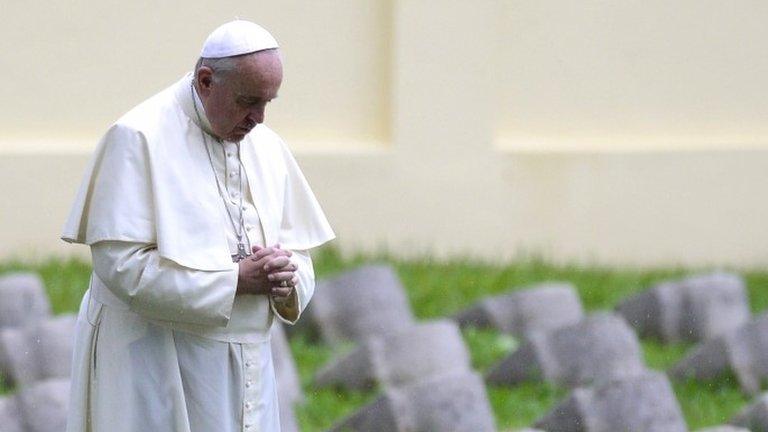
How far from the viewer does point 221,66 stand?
188 inches

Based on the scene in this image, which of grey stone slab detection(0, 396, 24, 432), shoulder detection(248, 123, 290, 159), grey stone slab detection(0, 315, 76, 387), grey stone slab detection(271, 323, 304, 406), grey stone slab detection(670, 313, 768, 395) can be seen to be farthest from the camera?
grey stone slab detection(670, 313, 768, 395)

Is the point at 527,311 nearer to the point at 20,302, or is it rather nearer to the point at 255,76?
the point at 20,302

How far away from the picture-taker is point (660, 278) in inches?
464

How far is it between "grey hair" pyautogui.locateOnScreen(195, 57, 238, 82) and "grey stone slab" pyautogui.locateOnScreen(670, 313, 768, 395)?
5372mm

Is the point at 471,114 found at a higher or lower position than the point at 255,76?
lower

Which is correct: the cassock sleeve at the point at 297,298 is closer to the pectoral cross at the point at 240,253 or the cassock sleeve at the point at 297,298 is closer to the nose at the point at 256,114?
the pectoral cross at the point at 240,253

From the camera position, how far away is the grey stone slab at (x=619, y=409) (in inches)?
314

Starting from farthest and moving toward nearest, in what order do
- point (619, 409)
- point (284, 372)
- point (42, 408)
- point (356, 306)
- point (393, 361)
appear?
point (356, 306), point (393, 361), point (284, 372), point (619, 409), point (42, 408)

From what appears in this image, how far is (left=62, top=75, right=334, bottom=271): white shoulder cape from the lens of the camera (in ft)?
15.8

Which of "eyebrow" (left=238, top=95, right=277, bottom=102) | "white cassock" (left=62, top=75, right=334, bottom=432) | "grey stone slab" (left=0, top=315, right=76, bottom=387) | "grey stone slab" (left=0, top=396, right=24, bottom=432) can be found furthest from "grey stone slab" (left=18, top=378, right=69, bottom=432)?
"eyebrow" (left=238, top=95, right=277, bottom=102)

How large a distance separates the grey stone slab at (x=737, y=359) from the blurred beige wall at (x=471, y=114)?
245cm

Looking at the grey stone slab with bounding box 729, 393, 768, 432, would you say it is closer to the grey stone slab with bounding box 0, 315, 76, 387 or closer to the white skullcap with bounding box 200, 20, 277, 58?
the grey stone slab with bounding box 0, 315, 76, 387

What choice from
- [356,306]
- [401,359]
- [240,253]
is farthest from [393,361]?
[240,253]

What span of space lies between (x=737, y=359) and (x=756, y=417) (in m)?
1.48
